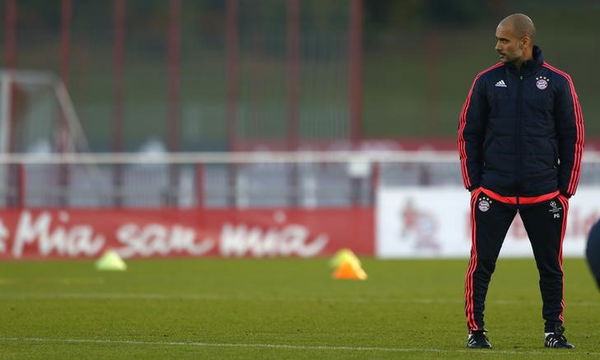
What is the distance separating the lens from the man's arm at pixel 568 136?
9852mm

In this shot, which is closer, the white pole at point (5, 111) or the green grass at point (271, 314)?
the green grass at point (271, 314)

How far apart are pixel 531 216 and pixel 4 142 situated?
2263 centimetres

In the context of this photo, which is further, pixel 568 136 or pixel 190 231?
pixel 190 231

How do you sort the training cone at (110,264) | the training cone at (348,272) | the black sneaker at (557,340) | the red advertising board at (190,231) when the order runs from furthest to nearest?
the red advertising board at (190,231), the training cone at (110,264), the training cone at (348,272), the black sneaker at (557,340)

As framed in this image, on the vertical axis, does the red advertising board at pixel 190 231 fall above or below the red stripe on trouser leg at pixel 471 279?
below

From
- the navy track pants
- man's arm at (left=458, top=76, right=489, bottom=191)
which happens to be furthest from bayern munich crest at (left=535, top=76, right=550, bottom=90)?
the navy track pants

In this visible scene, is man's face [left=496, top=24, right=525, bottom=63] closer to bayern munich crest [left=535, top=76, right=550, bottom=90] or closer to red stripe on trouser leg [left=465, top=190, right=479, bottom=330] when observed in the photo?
bayern munich crest [left=535, top=76, right=550, bottom=90]

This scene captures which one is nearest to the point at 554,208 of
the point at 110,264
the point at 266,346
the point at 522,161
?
the point at 522,161

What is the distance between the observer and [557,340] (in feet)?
33.0

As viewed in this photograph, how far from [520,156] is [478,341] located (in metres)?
1.25

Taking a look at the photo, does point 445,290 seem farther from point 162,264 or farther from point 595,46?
point 595,46

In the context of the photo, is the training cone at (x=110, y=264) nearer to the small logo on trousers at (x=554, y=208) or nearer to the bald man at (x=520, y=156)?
the bald man at (x=520, y=156)

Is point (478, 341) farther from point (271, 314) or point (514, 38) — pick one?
point (271, 314)

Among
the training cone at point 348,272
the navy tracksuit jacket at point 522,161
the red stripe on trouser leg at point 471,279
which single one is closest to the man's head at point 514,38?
the navy tracksuit jacket at point 522,161
